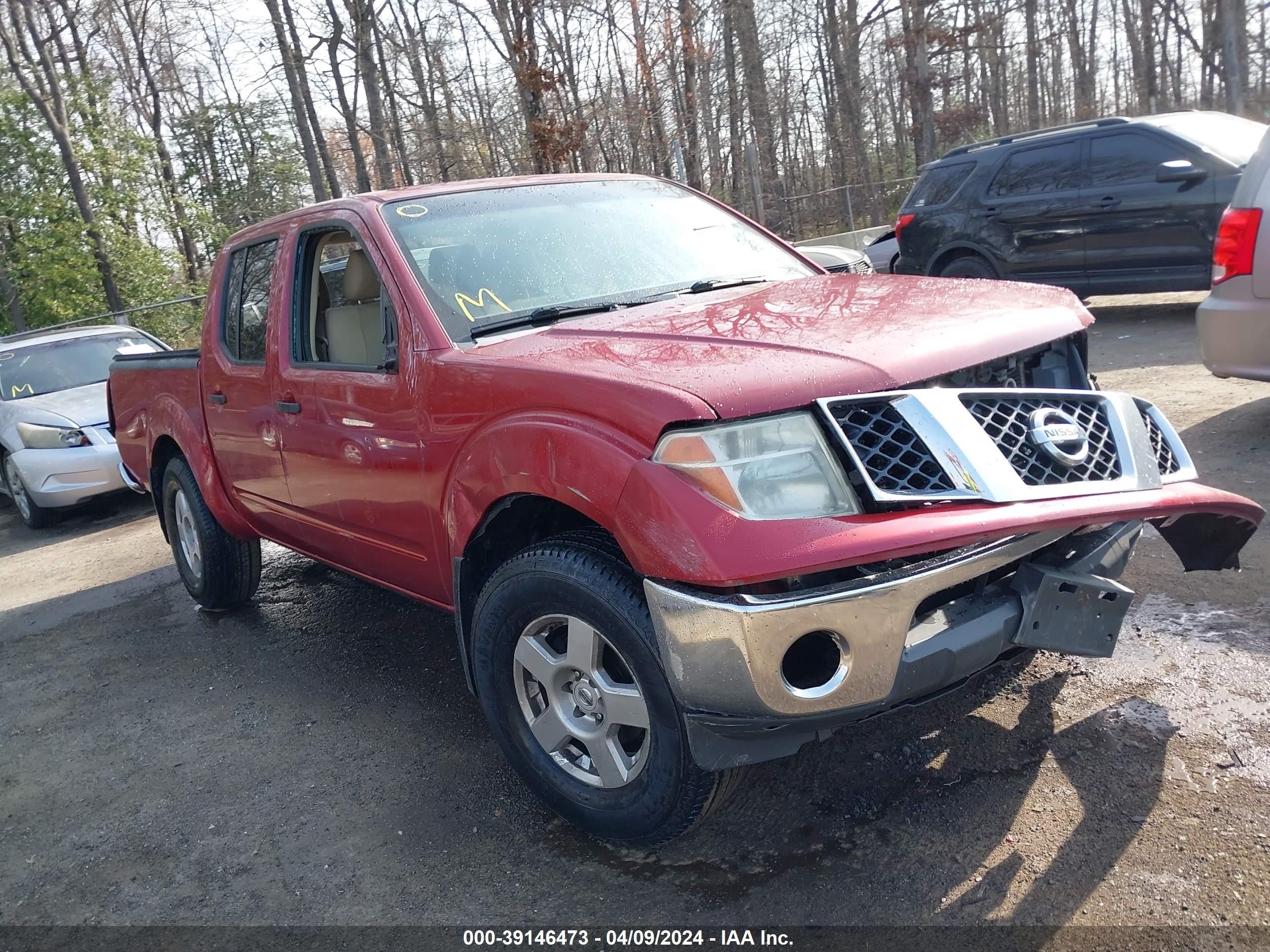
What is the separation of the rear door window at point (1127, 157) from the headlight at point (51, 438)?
8870mm

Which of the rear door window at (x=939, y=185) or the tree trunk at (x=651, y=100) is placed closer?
the rear door window at (x=939, y=185)

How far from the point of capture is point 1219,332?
5277mm

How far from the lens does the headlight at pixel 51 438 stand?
8.59m

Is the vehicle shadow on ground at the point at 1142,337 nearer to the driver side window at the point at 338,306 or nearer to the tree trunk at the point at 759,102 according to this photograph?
the driver side window at the point at 338,306

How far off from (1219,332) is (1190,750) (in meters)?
3.07

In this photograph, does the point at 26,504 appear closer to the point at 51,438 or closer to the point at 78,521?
the point at 78,521

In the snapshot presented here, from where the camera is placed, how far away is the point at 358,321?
12.8 ft

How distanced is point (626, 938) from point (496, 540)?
122cm

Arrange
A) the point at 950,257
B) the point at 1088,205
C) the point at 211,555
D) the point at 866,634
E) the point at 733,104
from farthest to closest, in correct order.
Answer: the point at 733,104 < the point at 950,257 < the point at 1088,205 < the point at 211,555 < the point at 866,634

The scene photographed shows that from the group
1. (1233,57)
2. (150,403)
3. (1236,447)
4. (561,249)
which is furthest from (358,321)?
(1233,57)

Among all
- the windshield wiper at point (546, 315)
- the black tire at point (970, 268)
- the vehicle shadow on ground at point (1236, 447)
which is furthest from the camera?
the black tire at point (970, 268)

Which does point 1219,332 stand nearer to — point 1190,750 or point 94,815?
point 1190,750

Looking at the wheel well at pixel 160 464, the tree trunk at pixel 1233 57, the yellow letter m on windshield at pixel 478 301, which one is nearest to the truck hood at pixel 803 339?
the yellow letter m on windshield at pixel 478 301

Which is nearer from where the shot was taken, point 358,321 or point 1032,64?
point 358,321
